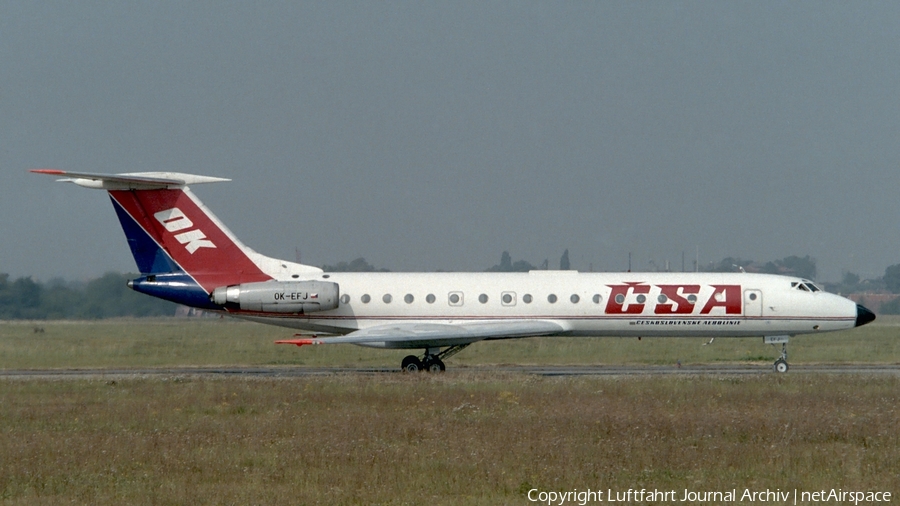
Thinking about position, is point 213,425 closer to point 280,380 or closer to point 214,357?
point 280,380

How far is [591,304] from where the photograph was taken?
2844 cm

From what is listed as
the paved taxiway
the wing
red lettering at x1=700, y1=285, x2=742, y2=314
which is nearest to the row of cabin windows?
the wing

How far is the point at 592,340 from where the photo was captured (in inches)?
1708

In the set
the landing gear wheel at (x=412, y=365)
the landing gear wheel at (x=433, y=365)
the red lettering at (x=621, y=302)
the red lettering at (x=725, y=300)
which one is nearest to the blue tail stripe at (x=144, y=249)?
the landing gear wheel at (x=412, y=365)

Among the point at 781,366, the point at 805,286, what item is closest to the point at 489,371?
the point at 781,366

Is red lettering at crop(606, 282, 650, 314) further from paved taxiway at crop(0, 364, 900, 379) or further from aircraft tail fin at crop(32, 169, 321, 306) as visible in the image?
aircraft tail fin at crop(32, 169, 321, 306)

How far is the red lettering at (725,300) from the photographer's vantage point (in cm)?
2875

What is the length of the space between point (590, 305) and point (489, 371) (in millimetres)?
3275

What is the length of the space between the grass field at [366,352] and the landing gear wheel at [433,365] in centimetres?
329

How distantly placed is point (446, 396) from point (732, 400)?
5.60 meters

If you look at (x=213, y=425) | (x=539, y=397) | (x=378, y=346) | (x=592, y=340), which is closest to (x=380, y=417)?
(x=213, y=425)

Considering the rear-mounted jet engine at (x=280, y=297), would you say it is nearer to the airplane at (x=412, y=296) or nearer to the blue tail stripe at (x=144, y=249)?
the airplane at (x=412, y=296)

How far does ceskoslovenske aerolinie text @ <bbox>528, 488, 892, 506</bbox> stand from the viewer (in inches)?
450

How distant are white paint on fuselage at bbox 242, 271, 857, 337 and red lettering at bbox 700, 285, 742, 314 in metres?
0.03
